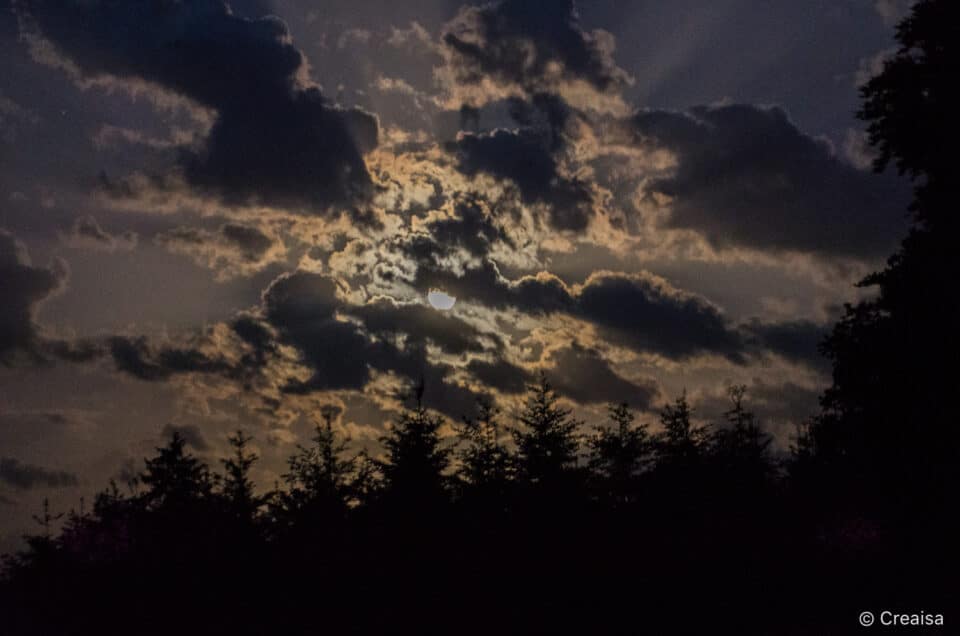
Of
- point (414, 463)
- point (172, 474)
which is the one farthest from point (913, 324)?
point (172, 474)

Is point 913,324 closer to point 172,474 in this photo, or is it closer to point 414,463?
point 414,463

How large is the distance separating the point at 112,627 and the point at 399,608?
33.3 feet

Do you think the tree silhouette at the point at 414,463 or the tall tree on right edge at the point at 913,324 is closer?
the tall tree on right edge at the point at 913,324

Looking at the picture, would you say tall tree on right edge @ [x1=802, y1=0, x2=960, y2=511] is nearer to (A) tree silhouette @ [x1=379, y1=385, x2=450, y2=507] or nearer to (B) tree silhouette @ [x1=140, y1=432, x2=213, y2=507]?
(A) tree silhouette @ [x1=379, y1=385, x2=450, y2=507]

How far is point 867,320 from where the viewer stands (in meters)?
21.7

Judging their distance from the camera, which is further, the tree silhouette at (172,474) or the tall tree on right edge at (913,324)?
the tree silhouette at (172,474)

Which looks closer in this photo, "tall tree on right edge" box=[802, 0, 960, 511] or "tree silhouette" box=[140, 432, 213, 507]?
"tall tree on right edge" box=[802, 0, 960, 511]

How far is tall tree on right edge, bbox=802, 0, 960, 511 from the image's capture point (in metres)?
20.5

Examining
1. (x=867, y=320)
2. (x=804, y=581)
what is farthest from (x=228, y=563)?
(x=867, y=320)

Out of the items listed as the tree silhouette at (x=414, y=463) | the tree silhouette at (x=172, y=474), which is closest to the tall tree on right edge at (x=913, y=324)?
the tree silhouette at (x=414, y=463)

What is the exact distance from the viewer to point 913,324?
20953 mm

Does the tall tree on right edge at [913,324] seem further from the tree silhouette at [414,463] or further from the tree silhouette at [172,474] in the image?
the tree silhouette at [172,474]

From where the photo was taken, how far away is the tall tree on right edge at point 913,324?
67.4 ft

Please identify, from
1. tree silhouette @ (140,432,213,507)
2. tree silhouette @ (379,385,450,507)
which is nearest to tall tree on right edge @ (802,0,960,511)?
tree silhouette @ (379,385,450,507)
